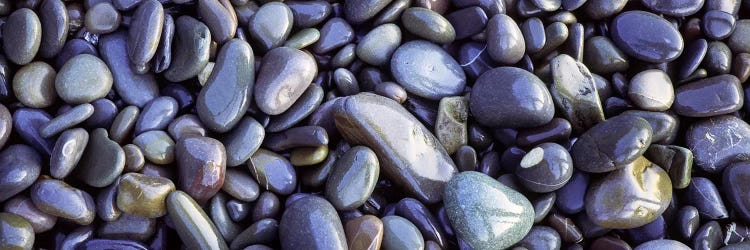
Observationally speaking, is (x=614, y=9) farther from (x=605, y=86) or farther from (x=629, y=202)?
(x=629, y=202)

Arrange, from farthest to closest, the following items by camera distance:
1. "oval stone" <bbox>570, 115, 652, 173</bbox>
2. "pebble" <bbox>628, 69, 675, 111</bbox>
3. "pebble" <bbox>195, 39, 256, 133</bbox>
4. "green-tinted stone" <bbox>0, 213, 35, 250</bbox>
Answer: "pebble" <bbox>628, 69, 675, 111</bbox>, "pebble" <bbox>195, 39, 256, 133</bbox>, "oval stone" <bbox>570, 115, 652, 173</bbox>, "green-tinted stone" <bbox>0, 213, 35, 250</bbox>

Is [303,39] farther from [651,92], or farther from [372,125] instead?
[651,92]

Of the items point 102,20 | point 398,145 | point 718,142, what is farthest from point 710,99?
point 102,20

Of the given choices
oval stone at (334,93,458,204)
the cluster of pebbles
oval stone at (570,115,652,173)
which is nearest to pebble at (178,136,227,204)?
the cluster of pebbles

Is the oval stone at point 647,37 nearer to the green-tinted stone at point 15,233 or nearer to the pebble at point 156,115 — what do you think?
the pebble at point 156,115

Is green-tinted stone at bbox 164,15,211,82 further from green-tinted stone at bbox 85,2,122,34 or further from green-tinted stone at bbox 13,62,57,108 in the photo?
green-tinted stone at bbox 13,62,57,108

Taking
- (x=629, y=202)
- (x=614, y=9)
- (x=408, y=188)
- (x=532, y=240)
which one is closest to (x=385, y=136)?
(x=408, y=188)
